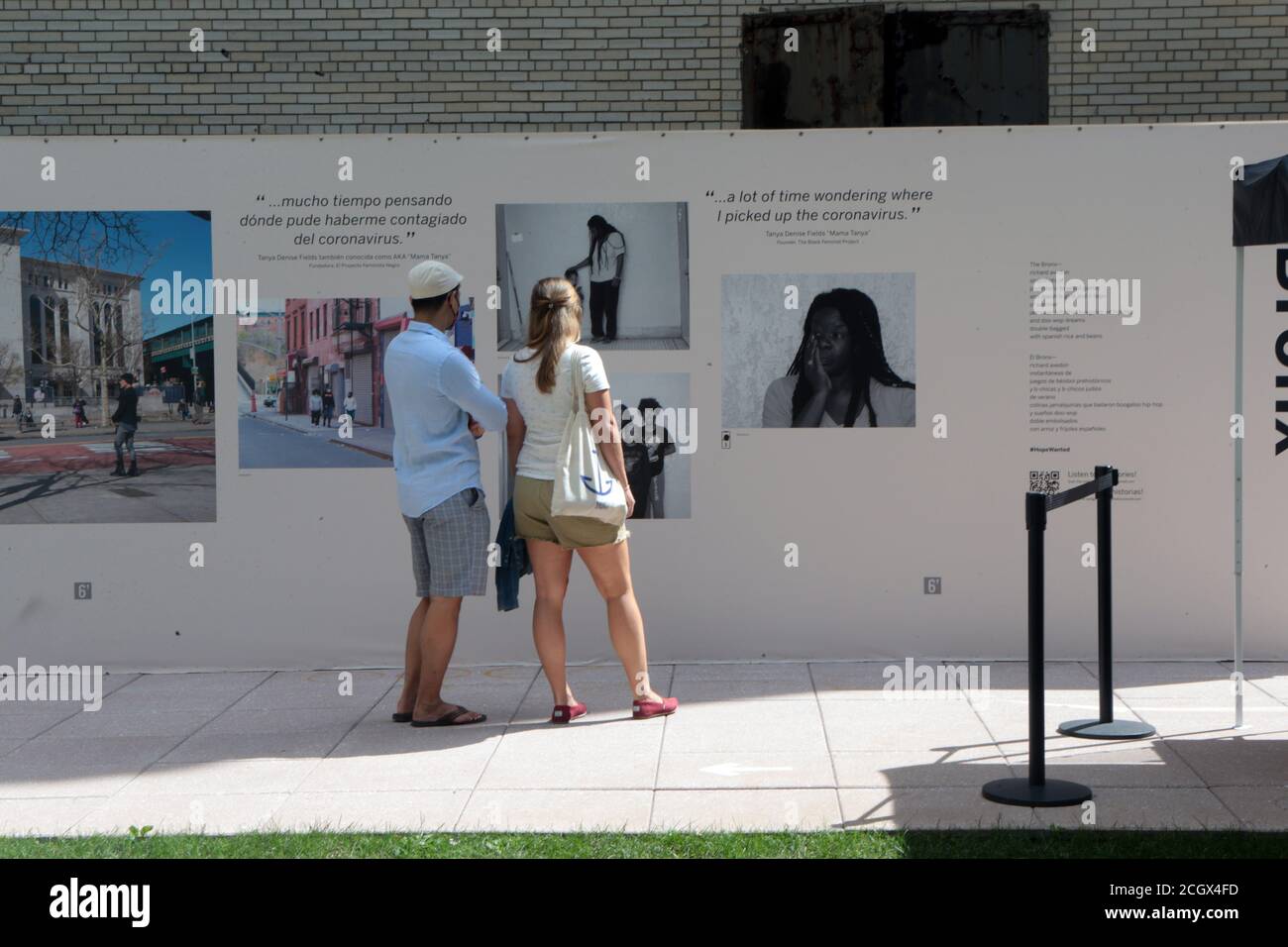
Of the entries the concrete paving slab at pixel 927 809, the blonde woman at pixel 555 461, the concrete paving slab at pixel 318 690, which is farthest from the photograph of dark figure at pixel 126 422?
the concrete paving slab at pixel 927 809

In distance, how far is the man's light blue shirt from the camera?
21.7 feet

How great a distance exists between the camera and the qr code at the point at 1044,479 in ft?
27.4

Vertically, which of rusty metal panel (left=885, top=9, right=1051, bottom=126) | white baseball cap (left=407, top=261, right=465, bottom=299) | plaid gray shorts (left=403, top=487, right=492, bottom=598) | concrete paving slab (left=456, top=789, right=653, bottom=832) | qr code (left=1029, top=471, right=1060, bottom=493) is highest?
rusty metal panel (left=885, top=9, right=1051, bottom=126)

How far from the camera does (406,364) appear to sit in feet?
22.0

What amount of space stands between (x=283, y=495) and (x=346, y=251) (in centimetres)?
141

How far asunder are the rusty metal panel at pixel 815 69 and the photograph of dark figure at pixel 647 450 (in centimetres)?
301

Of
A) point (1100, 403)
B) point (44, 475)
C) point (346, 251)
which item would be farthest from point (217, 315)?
point (1100, 403)

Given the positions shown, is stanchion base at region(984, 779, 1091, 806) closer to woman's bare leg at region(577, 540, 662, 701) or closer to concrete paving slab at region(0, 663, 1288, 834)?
concrete paving slab at region(0, 663, 1288, 834)

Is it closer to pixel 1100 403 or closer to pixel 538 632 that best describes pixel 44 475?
pixel 538 632

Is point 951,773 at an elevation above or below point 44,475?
below

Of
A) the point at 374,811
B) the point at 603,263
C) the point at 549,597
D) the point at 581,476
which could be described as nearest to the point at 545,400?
the point at 581,476

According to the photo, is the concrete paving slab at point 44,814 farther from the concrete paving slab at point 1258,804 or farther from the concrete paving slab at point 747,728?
the concrete paving slab at point 1258,804

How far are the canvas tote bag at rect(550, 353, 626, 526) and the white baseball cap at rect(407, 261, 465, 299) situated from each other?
27.0 inches

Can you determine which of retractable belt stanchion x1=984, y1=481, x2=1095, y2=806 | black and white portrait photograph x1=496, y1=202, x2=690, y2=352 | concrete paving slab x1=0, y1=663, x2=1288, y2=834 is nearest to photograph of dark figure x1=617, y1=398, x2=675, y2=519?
black and white portrait photograph x1=496, y1=202, x2=690, y2=352
